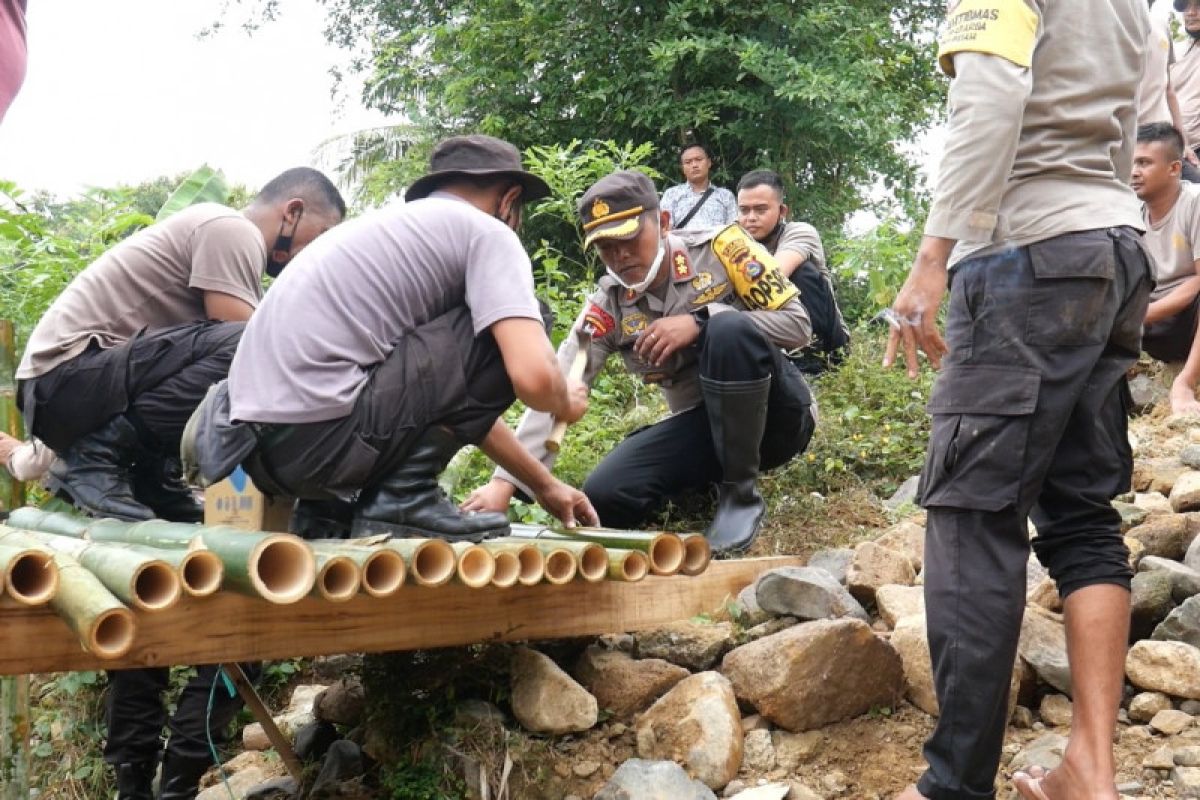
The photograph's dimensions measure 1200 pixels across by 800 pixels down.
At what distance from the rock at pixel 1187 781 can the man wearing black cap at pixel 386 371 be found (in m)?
1.66

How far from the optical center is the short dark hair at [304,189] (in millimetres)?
4102

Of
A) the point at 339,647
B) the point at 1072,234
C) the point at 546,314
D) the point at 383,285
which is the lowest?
the point at 339,647

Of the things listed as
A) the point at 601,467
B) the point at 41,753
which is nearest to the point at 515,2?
the point at 601,467

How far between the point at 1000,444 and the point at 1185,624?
4.06 ft

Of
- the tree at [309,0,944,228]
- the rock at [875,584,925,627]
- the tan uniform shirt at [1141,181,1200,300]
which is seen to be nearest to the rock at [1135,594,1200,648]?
the rock at [875,584,925,627]

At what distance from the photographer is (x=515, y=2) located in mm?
11289

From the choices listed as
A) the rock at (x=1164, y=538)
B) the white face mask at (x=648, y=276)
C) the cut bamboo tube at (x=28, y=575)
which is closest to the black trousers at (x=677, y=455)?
the white face mask at (x=648, y=276)

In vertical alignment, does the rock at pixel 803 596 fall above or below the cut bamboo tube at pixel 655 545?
below

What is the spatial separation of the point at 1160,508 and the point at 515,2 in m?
8.90

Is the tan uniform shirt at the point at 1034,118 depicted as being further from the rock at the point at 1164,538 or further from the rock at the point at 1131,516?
the rock at the point at 1131,516

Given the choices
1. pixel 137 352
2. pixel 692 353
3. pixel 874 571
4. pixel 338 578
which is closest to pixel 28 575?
pixel 338 578

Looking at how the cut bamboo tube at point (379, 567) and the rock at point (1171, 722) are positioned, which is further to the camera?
the rock at point (1171, 722)

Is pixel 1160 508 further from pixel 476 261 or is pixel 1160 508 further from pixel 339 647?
pixel 339 647

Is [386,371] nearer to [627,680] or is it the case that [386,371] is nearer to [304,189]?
[627,680]
